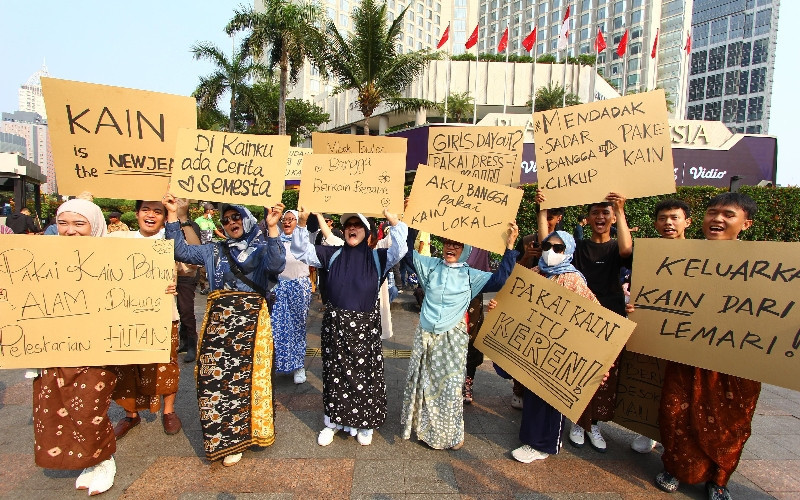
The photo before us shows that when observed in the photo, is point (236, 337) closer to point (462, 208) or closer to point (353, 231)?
point (353, 231)

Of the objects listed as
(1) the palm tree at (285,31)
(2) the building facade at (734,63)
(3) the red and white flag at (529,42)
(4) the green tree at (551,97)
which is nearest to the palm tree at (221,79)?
(1) the palm tree at (285,31)

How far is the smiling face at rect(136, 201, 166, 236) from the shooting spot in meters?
3.12

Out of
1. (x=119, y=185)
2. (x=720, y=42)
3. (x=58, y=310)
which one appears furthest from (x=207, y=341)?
(x=720, y=42)

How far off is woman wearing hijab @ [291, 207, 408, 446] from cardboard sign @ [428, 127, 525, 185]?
0.74 metres

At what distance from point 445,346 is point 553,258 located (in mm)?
986

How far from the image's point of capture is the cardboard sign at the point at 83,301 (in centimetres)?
247

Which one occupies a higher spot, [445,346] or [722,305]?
[722,305]

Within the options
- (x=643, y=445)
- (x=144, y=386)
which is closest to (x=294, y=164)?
(x=144, y=386)

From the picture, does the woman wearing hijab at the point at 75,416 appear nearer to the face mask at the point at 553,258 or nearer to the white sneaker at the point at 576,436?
the face mask at the point at 553,258

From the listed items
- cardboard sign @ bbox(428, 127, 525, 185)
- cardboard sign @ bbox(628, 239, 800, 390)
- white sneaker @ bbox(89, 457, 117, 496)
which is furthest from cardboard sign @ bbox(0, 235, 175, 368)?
cardboard sign @ bbox(628, 239, 800, 390)

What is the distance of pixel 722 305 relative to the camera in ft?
8.05

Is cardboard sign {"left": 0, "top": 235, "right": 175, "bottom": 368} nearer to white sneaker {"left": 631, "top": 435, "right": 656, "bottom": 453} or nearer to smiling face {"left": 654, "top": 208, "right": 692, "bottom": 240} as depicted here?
smiling face {"left": 654, "top": 208, "right": 692, "bottom": 240}

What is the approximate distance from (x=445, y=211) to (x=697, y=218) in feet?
34.9

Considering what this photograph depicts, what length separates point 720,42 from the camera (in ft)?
301
